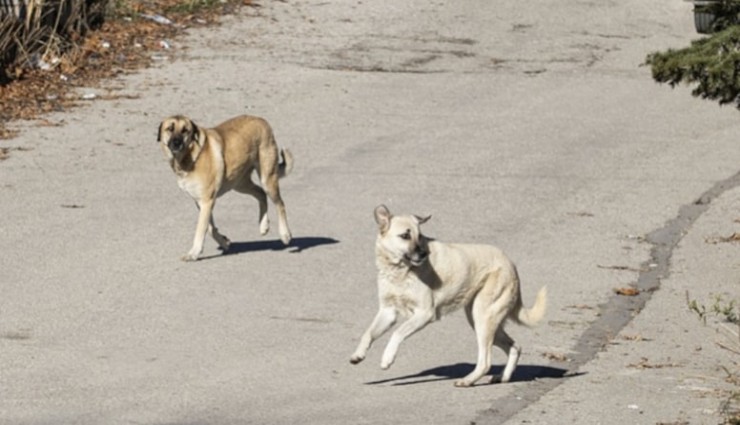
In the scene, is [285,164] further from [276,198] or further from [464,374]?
[464,374]

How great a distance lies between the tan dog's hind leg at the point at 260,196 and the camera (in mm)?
16078

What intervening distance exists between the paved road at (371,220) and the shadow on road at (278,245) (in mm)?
50

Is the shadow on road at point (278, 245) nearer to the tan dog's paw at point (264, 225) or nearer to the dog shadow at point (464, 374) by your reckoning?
the tan dog's paw at point (264, 225)

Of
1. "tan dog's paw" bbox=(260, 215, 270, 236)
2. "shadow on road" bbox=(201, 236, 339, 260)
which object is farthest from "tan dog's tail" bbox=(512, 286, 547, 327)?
"tan dog's paw" bbox=(260, 215, 270, 236)

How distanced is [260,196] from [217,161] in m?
0.94

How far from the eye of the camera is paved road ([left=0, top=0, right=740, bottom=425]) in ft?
36.4

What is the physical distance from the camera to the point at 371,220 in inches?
672

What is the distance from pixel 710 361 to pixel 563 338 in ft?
3.79

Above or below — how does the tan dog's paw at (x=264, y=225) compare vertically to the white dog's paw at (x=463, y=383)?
below

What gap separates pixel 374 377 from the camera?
11523mm

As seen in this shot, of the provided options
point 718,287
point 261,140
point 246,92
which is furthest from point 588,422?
point 246,92

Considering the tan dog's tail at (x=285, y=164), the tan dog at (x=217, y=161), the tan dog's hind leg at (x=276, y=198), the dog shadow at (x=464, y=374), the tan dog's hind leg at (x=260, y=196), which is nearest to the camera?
the dog shadow at (x=464, y=374)

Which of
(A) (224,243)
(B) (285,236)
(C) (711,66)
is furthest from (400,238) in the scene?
(B) (285,236)

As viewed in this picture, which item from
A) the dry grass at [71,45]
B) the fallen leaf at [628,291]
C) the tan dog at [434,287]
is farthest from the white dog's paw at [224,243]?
the dry grass at [71,45]
